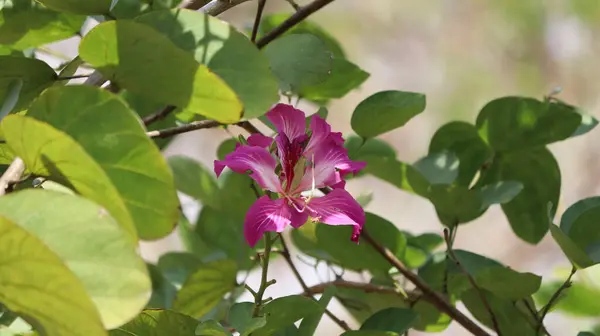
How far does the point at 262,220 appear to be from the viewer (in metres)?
0.37

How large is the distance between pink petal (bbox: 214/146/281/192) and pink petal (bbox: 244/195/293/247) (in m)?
0.02

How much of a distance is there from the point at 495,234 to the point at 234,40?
1335 millimetres

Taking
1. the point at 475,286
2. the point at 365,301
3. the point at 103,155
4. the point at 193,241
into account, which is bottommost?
the point at 193,241

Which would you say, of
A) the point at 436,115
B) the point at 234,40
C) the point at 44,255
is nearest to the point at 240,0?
the point at 234,40

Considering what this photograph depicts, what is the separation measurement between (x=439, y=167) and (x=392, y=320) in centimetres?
14

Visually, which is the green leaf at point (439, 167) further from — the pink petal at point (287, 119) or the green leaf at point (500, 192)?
the pink petal at point (287, 119)

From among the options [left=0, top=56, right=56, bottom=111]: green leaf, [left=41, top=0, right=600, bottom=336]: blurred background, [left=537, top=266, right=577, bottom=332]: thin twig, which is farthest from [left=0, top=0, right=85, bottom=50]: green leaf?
[left=41, top=0, right=600, bottom=336]: blurred background

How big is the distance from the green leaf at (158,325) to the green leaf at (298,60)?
0.15 metres

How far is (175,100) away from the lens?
317 mm

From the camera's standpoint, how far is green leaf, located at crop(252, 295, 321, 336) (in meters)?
0.37

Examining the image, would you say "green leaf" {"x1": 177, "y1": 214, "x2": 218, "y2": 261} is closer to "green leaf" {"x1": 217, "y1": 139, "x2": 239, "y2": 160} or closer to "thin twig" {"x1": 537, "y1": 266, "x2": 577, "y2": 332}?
"green leaf" {"x1": 217, "y1": 139, "x2": 239, "y2": 160}

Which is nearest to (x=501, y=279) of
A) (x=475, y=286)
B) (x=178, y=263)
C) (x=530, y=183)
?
(x=475, y=286)

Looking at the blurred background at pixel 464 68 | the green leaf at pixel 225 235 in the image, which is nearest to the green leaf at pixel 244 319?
the green leaf at pixel 225 235

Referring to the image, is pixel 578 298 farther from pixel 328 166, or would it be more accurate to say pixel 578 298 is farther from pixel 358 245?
pixel 328 166
